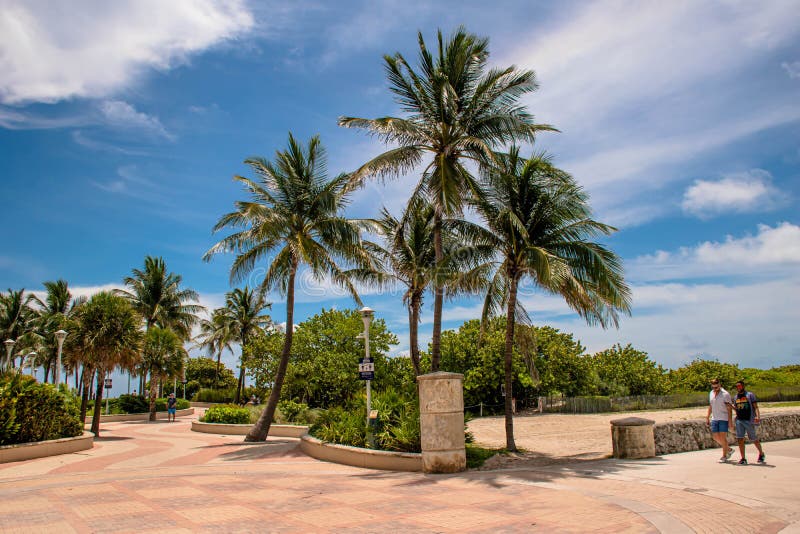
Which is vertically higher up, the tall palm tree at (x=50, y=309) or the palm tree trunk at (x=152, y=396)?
the tall palm tree at (x=50, y=309)

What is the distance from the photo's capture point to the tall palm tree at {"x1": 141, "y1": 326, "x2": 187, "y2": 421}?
112 ft

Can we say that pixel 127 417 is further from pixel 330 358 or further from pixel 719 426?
pixel 719 426

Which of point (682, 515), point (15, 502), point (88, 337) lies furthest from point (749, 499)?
point (88, 337)

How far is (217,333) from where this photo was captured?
52.5 m

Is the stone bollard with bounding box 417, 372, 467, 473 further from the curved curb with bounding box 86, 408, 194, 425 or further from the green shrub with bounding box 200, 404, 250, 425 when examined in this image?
the curved curb with bounding box 86, 408, 194, 425

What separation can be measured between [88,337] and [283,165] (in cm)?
1074

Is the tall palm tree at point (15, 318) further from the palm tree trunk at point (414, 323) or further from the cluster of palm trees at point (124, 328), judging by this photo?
the palm tree trunk at point (414, 323)

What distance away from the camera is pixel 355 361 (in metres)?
25.6

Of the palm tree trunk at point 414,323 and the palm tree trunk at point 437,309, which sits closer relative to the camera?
the palm tree trunk at point 437,309

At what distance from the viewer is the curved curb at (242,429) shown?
2148cm

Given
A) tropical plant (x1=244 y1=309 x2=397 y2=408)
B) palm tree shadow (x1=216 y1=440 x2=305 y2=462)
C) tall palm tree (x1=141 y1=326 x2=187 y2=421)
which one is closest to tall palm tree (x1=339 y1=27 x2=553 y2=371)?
palm tree shadow (x1=216 y1=440 x2=305 y2=462)

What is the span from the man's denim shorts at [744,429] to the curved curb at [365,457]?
6.42 meters

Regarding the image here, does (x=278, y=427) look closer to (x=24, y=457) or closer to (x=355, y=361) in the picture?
(x=355, y=361)

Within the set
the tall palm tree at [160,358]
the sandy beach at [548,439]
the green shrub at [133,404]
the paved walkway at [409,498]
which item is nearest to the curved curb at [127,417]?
the green shrub at [133,404]
